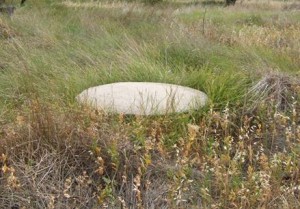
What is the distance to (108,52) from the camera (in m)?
4.66

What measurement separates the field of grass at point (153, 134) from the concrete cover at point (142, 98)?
0.08 meters

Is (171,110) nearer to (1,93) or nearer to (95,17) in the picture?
(1,93)

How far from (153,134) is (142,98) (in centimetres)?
64

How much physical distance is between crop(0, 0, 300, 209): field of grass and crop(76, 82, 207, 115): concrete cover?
0.27ft

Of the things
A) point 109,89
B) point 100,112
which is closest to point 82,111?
point 100,112

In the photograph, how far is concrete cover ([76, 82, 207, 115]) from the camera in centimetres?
298

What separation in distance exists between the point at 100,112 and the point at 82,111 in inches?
5.9

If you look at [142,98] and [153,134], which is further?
[142,98]

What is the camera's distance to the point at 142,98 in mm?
3010

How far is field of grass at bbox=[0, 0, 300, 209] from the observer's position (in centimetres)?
213

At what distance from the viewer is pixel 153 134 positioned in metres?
2.41

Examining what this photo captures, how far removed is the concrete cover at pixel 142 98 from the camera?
9.78 ft

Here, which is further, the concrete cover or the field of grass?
the concrete cover

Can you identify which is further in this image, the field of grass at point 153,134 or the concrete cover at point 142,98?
the concrete cover at point 142,98
